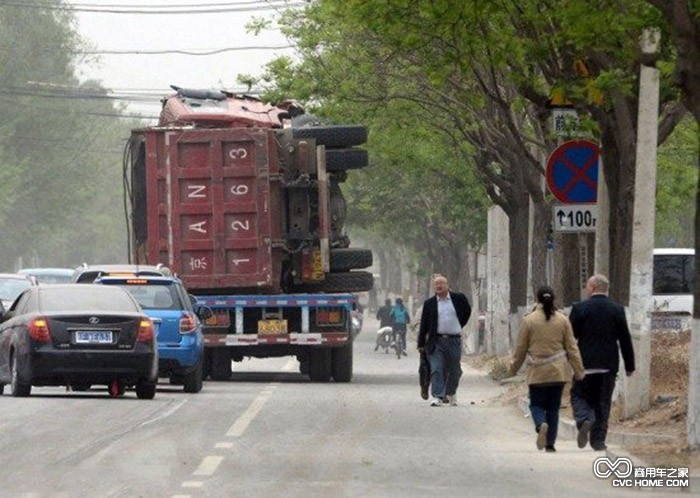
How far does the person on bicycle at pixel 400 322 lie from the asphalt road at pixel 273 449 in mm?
Answer: 29009

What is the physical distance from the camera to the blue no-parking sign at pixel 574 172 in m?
23.6

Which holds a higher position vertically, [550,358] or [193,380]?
[550,358]

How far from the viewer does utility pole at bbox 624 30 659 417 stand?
21.6 meters

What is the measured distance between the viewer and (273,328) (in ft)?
108

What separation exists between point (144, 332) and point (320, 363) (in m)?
9.25

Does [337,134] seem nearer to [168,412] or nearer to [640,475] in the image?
[168,412]

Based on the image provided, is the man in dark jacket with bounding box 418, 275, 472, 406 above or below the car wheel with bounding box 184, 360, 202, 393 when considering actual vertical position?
above

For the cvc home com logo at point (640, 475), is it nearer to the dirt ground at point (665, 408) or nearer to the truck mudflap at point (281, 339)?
the dirt ground at point (665, 408)

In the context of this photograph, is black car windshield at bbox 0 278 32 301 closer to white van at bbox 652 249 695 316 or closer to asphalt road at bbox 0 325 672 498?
white van at bbox 652 249 695 316

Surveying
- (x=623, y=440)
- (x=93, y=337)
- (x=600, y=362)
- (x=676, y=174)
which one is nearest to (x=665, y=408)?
(x=623, y=440)

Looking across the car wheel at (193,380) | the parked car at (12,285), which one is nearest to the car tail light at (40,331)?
the car wheel at (193,380)

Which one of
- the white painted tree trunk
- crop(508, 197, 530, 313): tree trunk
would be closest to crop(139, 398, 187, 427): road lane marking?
crop(508, 197, 530, 313): tree trunk

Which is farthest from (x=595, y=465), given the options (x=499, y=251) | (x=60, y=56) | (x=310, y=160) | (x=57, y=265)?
(x=57, y=265)

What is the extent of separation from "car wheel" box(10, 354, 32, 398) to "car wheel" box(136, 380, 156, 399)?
135 cm
